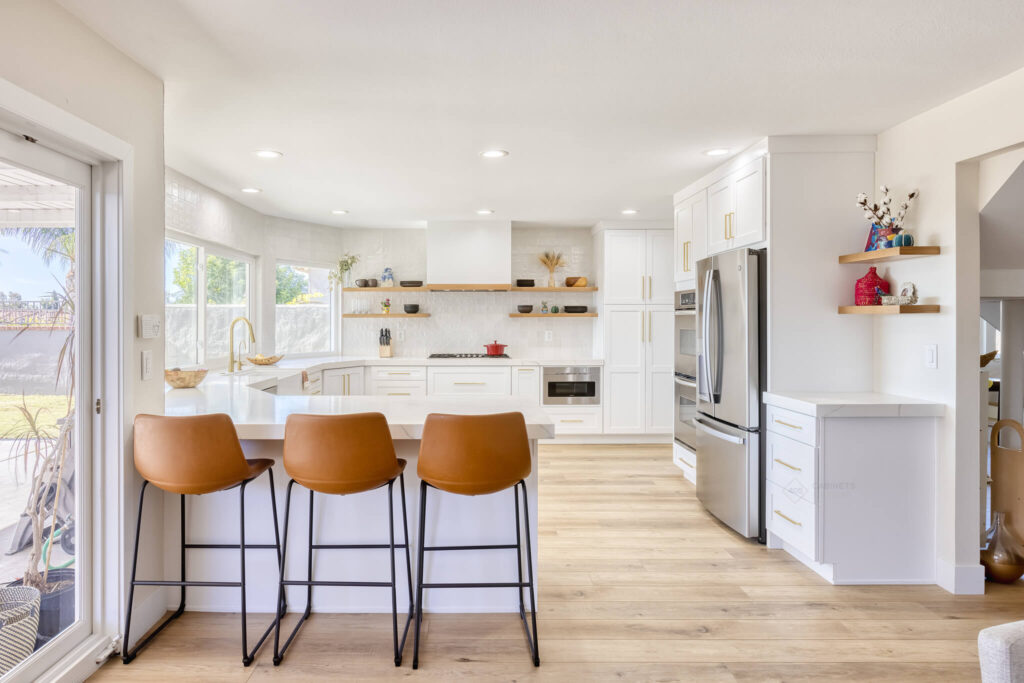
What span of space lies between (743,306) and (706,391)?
0.71 m

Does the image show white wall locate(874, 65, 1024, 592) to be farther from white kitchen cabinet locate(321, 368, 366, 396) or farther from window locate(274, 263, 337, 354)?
window locate(274, 263, 337, 354)

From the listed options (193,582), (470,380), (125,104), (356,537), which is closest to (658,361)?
(470,380)

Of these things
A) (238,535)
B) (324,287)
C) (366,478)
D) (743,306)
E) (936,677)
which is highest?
(324,287)

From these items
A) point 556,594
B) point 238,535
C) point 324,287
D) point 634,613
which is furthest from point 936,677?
point 324,287

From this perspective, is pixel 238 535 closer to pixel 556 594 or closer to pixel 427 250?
pixel 556 594

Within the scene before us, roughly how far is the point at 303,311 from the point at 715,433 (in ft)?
14.0

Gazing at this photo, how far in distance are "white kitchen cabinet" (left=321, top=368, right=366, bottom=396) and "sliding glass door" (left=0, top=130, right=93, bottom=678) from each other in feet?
10.2

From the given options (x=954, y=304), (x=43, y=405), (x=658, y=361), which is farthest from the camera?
(x=658, y=361)

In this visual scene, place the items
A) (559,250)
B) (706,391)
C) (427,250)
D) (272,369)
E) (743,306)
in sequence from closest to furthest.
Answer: (743,306)
(706,391)
(272,369)
(427,250)
(559,250)

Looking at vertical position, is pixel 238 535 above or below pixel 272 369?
below

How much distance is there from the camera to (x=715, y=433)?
3.61m

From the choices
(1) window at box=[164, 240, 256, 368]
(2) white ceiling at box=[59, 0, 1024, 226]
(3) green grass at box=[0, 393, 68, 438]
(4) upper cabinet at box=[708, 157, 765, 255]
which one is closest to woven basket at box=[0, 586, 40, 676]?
(3) green grass at box=[0, 393, 68, 438]

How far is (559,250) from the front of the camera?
6359 mm

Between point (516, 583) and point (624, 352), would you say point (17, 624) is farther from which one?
point (624, 352)
